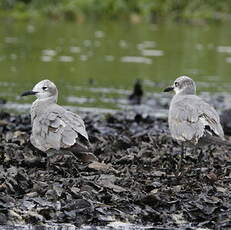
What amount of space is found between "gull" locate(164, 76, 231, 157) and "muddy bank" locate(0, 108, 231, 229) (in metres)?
0.47

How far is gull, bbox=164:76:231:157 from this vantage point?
1006 centimetres

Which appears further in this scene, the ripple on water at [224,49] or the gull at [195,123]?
the ripple on water at [224,49]

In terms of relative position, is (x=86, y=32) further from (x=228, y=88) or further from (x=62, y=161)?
(x=62, y=161)

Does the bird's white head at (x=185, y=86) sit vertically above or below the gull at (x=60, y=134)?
above

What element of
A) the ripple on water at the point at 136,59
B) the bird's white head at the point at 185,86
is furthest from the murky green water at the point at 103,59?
the bird's white head at the point at 185,86

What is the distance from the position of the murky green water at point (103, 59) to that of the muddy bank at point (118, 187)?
6594 millimetres

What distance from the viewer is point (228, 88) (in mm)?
20875

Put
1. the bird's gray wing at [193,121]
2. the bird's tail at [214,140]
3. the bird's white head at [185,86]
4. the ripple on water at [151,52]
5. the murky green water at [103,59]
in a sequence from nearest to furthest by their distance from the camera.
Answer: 1. the bird's tail at [214,140]
2. the bird's gray wing at [193,121]
3. the bird's white head at [185,86]
4. the murky green water at [103,59]
5. the ripple on water at [151,52]

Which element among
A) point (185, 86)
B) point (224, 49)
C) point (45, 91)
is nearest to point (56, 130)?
point (45, 91)

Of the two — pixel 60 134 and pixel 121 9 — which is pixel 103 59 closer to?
pixel 60 134

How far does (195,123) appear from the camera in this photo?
33.4 feet

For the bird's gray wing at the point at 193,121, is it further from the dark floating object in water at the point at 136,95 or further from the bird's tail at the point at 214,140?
the dark floating object in water at the point at 136,95

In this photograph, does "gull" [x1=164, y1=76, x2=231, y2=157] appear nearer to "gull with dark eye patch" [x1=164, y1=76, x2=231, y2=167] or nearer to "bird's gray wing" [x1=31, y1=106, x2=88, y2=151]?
"gull with dark eye patch" [x1=164, y1=76, x2=231, y2=167]

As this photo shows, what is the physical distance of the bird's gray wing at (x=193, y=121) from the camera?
398 inches
